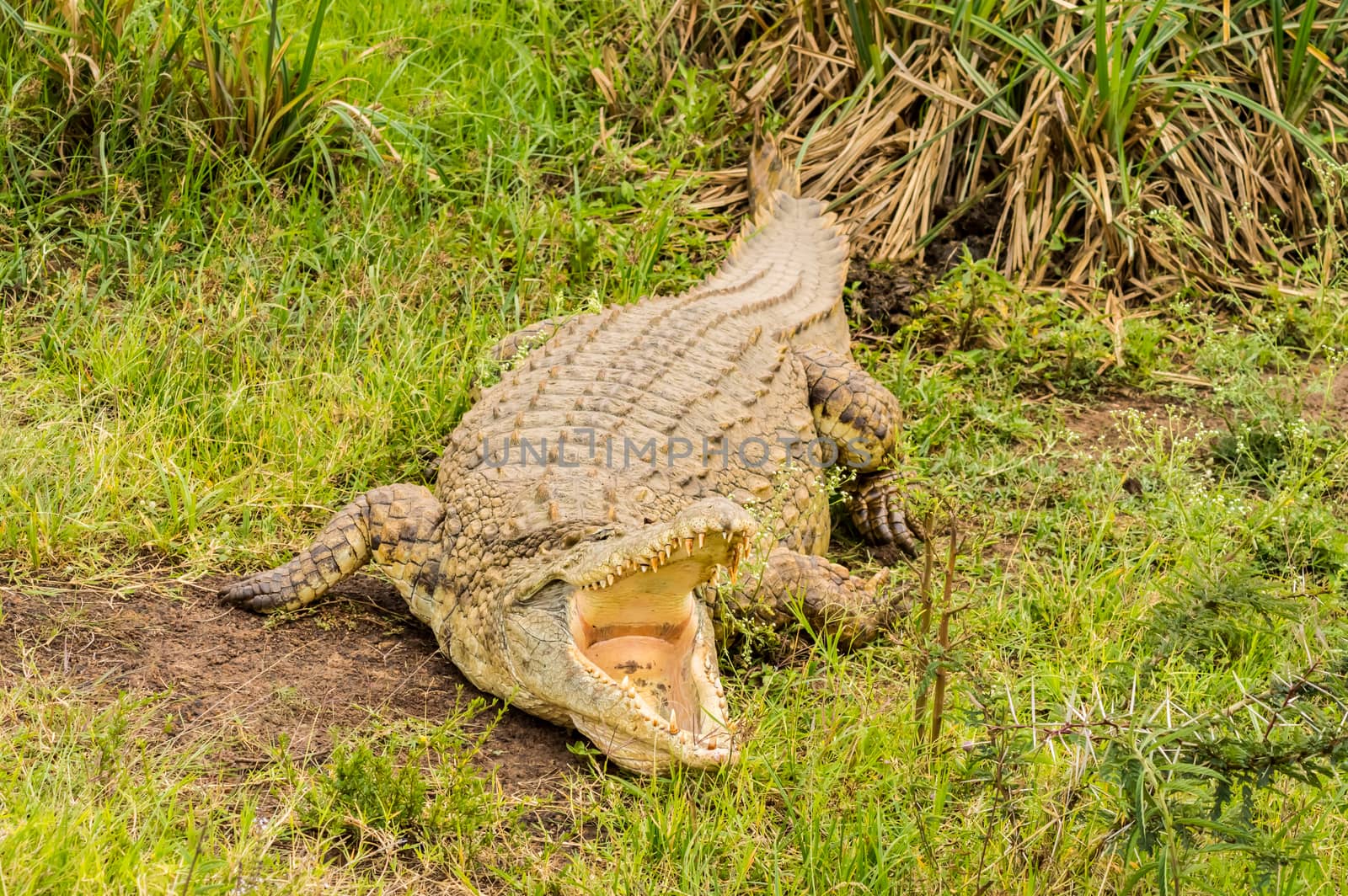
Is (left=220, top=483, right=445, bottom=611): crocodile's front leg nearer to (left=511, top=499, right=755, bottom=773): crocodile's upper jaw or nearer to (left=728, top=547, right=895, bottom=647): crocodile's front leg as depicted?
(left=511, top=499, right=755, bottom=773): crocodile's upper jaw

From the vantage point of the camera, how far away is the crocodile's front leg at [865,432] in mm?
4852

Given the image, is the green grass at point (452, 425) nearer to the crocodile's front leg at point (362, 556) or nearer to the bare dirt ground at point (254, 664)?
the bare dirt ground at point (254, 664)

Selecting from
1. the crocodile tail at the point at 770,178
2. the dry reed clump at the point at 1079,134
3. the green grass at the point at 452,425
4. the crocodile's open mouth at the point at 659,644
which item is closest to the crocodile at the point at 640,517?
the crocodile's open mouth at the point at 659,644

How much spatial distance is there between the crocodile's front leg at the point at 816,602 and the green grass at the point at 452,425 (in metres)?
0.11

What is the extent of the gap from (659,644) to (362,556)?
1.02 meters

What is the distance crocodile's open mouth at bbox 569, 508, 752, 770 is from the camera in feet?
10.2

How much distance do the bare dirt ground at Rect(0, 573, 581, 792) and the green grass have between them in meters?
0.08

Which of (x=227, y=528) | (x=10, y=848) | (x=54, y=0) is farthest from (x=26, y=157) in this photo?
(x=10, y=848)

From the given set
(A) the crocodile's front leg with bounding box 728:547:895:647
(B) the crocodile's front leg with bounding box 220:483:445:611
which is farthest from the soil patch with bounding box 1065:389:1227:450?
(B) the crocodile's front leg with bounding box 220:483:445:611

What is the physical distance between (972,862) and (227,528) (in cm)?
261

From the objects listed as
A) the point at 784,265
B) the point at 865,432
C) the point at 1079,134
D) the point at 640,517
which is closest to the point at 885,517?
the point at 865,432

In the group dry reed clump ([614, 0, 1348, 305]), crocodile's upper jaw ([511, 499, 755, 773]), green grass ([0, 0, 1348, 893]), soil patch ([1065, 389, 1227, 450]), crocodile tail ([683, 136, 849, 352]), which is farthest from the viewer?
dry reed clump ([614, 0, 1348, 305])

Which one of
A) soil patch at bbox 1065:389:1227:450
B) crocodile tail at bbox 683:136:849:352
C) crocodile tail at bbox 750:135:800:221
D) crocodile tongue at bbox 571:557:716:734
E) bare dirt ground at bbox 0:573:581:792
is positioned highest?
crocodile tail at bbox 750:135:800:221

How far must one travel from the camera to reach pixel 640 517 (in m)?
3.65
